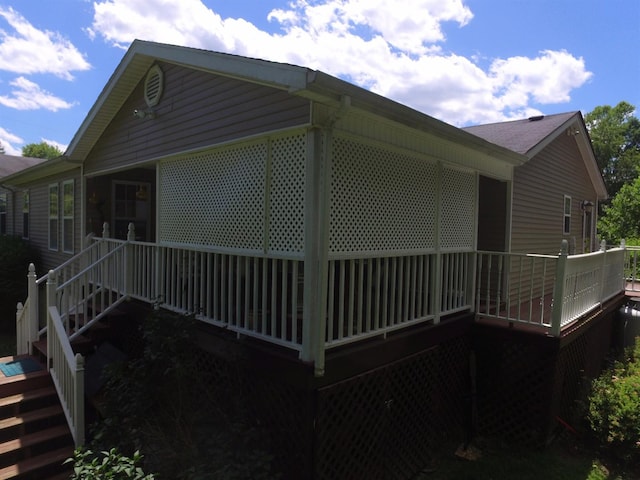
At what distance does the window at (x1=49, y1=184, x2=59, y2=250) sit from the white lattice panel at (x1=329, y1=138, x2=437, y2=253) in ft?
28.9

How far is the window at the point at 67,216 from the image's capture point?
9.19 m

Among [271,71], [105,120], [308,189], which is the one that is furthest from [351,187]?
[105,120]

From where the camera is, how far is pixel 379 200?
4.33m

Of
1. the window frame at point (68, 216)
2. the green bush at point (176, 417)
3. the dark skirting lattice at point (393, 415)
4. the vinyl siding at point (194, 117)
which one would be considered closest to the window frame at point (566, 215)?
the dark skirting lattice at point (393, 415)

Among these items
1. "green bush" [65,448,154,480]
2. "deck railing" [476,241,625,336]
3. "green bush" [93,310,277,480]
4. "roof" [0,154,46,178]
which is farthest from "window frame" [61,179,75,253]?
"roof" [0,154,46,178]

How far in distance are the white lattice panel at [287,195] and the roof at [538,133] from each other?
17.0 ft

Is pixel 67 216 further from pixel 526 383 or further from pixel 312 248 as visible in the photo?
pixel 526 383

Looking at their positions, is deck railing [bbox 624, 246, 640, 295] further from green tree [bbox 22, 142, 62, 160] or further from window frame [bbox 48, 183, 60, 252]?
green tree [bbox 22, 142, 62, 160]

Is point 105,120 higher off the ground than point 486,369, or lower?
higher

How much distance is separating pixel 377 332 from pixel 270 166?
2.04 meters

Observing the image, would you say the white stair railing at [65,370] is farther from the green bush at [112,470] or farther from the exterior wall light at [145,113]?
the exterior wall light at [145,113]

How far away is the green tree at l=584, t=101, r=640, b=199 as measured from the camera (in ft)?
124

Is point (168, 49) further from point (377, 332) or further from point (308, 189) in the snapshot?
point (377, 332)

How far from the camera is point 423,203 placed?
5.02m
